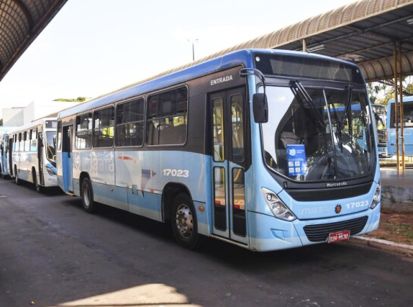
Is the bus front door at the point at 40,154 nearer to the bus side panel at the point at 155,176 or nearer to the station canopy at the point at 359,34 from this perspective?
the station canopy at the point at 359,34

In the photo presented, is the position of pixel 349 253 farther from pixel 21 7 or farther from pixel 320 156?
pixel 21 7

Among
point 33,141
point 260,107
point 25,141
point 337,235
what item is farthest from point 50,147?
point 337,235

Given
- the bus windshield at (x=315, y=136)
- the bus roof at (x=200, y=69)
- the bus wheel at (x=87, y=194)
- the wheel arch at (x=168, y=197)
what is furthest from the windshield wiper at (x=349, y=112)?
the bus wheel at (x=87, y=194)

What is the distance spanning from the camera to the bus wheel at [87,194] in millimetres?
12555

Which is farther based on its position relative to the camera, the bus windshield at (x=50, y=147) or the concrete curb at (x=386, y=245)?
the bus windshield at (x=50, y=147)

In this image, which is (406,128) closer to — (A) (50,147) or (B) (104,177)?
(A) (50,147)

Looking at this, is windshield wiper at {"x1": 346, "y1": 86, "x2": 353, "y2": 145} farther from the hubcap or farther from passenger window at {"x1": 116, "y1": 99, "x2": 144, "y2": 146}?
passenger window at {"x1": 116, "y1": 99, "x2": 144, "y2": 146}

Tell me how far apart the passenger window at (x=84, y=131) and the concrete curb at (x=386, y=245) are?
713 cm

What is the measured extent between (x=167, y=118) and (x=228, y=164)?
215cm

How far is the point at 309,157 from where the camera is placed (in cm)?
649

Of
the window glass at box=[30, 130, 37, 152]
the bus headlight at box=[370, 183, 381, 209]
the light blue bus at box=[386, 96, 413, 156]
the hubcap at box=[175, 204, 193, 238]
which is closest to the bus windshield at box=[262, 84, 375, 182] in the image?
the bus headlight at box=[370, 183, 381, 209]

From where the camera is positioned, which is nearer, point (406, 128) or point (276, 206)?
point (276, 206)

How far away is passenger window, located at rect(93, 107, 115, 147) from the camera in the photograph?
10961mm

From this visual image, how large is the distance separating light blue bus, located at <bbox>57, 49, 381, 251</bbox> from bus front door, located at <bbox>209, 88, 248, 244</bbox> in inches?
0.6
